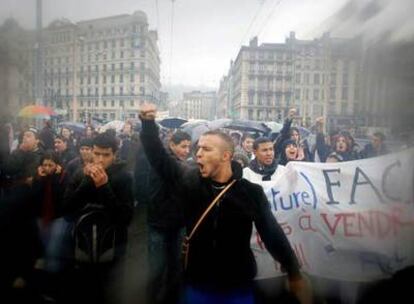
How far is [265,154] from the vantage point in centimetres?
353

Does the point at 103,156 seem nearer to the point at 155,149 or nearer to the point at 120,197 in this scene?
the point at 120,197

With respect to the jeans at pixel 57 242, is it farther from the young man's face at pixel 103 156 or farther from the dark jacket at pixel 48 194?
the young man's face at pixel 103 156

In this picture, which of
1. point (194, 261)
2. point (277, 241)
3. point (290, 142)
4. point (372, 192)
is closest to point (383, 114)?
point (372, 192)

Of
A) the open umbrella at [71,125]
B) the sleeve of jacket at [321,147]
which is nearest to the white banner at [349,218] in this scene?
the sleeve of jacket at [321,147]

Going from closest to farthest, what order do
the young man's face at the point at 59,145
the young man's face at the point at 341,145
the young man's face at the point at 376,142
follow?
the young man's face at the point at 376,142 → the young man's face at the point at 341,145 → the young man's face at the point at 59,145

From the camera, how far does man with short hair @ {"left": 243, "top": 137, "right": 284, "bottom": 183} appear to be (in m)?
3.51

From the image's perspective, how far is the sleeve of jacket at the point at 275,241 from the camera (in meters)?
1.79

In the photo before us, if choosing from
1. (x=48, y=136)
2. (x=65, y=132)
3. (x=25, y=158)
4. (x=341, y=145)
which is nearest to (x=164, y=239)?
(x=25, y=158)

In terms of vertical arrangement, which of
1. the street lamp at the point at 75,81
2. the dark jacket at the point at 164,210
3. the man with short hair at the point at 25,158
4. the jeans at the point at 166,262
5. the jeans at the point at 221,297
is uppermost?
the street lamp at the point at 75,81

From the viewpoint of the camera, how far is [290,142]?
4.36 metres

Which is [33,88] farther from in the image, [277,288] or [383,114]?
[383,114]

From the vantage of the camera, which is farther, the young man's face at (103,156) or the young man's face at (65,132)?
the young man's face at (65,132)

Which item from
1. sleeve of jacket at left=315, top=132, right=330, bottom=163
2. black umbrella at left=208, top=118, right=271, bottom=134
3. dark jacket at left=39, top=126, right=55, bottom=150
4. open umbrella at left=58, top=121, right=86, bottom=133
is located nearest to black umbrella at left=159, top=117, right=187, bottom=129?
black umbrella at left=208, top=118, right=271, bottom=134

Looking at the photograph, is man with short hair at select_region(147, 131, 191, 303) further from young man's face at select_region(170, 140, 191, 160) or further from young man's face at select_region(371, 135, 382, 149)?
young man's face at select_region(371, 135, 382, 149)
